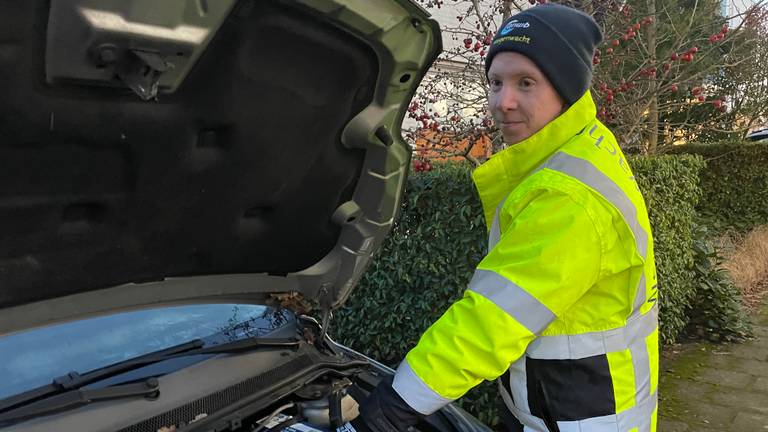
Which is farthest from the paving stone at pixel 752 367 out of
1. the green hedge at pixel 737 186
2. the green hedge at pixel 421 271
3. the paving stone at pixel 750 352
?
the green hedge at pixel 737 186

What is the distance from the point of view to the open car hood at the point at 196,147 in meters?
1.42

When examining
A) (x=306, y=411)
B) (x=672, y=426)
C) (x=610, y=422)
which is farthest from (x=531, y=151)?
(x=672, y=426)

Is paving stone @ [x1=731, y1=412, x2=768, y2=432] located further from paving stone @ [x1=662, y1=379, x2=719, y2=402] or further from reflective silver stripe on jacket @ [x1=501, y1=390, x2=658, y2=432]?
reflective silver stripe on jacket @ [x1=501, y1=390, x2=658, y2=432]

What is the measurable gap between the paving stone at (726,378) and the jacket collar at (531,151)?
12.5 feet

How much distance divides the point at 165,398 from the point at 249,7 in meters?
1.17

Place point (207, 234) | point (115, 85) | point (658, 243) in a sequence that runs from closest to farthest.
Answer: point (115, 85) → point (207, 234) → point (658, 243)

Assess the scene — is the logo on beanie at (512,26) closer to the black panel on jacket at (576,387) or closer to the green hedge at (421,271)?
the black panel on jacket at (576,387)

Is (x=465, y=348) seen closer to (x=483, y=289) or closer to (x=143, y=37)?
(x=483, y=289)

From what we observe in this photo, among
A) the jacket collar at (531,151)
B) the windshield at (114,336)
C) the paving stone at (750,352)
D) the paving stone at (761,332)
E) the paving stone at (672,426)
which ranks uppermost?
the jacket collar at (531,151)

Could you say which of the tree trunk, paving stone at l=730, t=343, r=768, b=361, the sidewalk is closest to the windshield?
the sidewalk

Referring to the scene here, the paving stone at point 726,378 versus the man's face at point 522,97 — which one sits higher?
the man's face at point 522,97

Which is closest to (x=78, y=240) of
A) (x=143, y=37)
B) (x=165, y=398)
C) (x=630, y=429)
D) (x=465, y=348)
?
(x=165, y=398)

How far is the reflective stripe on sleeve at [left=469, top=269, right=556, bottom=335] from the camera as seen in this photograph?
1597mm

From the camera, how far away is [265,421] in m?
2.06
